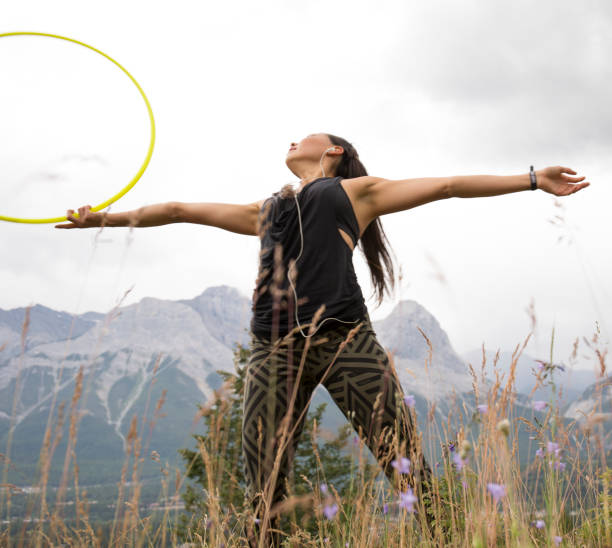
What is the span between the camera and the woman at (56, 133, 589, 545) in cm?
216

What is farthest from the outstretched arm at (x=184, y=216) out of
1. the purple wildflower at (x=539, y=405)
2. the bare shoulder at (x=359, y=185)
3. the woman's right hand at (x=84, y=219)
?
the purple wildflower at (x=539, y=405)

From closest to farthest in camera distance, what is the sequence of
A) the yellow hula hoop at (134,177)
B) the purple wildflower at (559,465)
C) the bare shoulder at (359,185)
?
the purple wildflower at (559,465) → the bare shoulder at (359,185) → the yellow hula hoop at (134,177)

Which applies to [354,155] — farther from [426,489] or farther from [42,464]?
[42,464]

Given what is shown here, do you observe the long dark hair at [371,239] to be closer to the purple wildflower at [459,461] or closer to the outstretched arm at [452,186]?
the outstretched arm at [452,186]

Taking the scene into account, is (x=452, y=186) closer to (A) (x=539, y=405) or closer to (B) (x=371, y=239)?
(B) (x=371, y=239)

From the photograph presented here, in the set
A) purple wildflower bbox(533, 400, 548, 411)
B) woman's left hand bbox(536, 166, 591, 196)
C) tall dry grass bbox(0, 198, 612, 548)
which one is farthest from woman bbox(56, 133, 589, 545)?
purple wildflower bbox(533, 400, 548, 411)

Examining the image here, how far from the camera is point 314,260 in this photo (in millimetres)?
2330

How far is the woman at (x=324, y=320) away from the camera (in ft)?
7.07

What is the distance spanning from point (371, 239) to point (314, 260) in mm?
653

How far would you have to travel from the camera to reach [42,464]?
5.79 feet

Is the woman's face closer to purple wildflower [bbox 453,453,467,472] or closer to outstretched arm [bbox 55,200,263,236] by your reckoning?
outstretched arm [bbox 55,200,263,236]

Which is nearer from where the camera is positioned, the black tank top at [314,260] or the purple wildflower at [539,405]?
the purple wildflower at [539,405]

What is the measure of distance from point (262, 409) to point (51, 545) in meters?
0.87

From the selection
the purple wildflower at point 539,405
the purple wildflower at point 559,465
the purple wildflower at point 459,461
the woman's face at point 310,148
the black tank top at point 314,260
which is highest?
the woman's face at point 310,148
